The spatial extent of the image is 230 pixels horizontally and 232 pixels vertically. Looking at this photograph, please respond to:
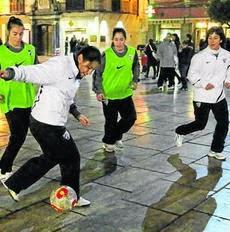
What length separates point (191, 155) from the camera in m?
6.23

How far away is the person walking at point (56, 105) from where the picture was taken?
3.93 meters

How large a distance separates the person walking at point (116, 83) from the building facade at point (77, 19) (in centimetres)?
3015

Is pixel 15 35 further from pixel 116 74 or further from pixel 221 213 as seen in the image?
pixel 221 213

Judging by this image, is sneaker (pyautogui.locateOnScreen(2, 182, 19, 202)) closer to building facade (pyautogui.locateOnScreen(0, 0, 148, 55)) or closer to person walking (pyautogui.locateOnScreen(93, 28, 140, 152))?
person walking (pyautogui.locateOnScreen(93, 28, 140, 152))

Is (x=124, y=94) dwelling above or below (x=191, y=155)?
above

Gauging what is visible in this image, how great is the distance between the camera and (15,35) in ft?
15.9

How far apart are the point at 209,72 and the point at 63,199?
270cm

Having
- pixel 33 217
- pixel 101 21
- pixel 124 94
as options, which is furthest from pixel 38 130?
pixel 101 21

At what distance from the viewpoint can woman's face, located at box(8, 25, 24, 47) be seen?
4.83 m

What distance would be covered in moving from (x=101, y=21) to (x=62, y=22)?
372 centimetres

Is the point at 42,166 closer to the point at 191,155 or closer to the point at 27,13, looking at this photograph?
the point at 191,155

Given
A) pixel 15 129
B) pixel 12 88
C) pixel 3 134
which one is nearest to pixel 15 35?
pixel 12 88

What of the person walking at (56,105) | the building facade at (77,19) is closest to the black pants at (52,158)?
the person walking at (56,105)

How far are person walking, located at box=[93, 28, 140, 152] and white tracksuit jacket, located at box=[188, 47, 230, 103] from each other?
33.0 inches
